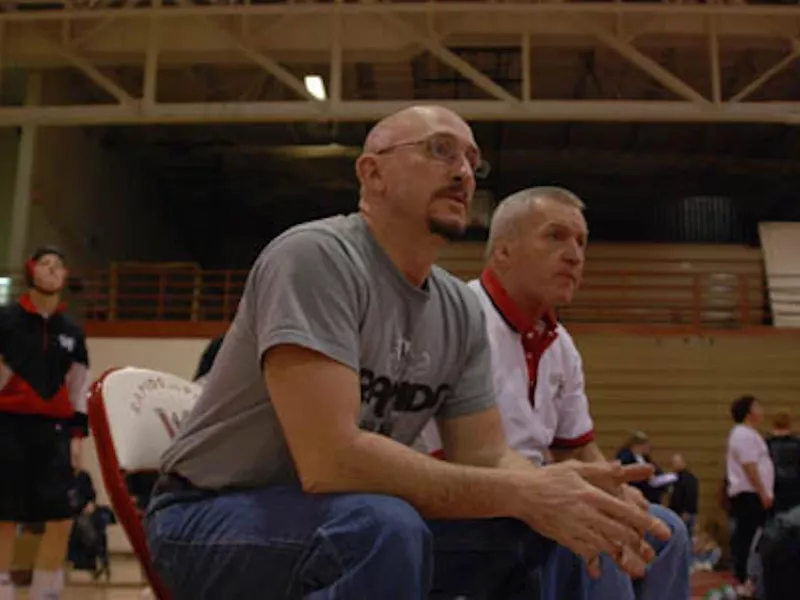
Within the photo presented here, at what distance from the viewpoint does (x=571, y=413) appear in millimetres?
2453

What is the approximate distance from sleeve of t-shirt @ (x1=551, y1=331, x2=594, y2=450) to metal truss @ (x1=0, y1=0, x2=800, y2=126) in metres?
8.82

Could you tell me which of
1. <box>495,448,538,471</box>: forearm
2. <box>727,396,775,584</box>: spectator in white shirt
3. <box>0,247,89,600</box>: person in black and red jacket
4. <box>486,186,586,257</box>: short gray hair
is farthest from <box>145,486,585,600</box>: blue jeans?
<box>727,396,775,584</box>: spectator in white shirt

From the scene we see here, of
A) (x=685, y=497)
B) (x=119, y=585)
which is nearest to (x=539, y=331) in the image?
(x=119, y=585)

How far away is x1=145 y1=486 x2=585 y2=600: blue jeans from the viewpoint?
4.30 feet

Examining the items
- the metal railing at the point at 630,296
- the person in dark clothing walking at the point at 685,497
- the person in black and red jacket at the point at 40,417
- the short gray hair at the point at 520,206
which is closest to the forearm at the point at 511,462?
the short gray hair at the point at 520,206

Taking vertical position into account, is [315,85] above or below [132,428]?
above

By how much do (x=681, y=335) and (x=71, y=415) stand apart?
34.3ft

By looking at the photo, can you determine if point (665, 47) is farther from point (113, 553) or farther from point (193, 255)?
point (193, 255)

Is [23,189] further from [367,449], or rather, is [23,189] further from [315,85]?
[367,449]

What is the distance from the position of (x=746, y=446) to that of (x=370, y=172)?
6.08 metres

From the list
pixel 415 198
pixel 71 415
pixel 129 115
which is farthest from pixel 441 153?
pixel 129 115

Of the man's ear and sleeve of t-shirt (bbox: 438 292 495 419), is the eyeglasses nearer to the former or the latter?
the man's ear

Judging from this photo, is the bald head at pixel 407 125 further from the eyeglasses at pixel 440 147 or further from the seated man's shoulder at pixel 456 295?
the seated man's shoulder at pixel 456 295

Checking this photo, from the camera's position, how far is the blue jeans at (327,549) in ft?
4.30
